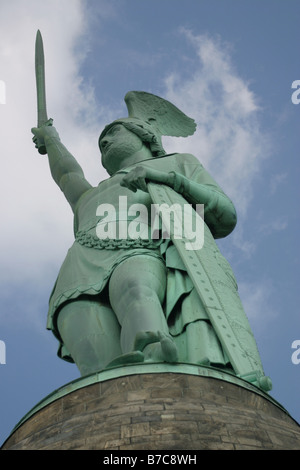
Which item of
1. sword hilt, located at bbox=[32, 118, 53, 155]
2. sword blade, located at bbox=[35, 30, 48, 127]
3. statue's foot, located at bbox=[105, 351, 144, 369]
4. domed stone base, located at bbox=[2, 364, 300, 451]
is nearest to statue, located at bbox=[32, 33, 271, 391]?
statue's foot, located at bbox=[105, 351, 144, 369]

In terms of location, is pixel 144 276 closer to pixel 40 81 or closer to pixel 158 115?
pixel 158 115

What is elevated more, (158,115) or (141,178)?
(158,115)

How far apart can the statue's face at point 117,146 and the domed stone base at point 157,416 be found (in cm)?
439

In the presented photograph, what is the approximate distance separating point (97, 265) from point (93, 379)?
91.2 inches

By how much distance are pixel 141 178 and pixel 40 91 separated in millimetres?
3623

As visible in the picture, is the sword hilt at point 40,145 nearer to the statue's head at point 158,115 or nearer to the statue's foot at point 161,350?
the statue's head at point 158,115

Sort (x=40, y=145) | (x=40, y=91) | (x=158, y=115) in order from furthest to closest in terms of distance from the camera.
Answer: (x=40, y=91), (x=40, y=145), (x=158, y=115)

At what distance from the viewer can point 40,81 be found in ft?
39.2

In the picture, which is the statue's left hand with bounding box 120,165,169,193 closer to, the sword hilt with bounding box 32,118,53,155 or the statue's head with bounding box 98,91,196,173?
the statue's head with bounding box 98,91,196,173
